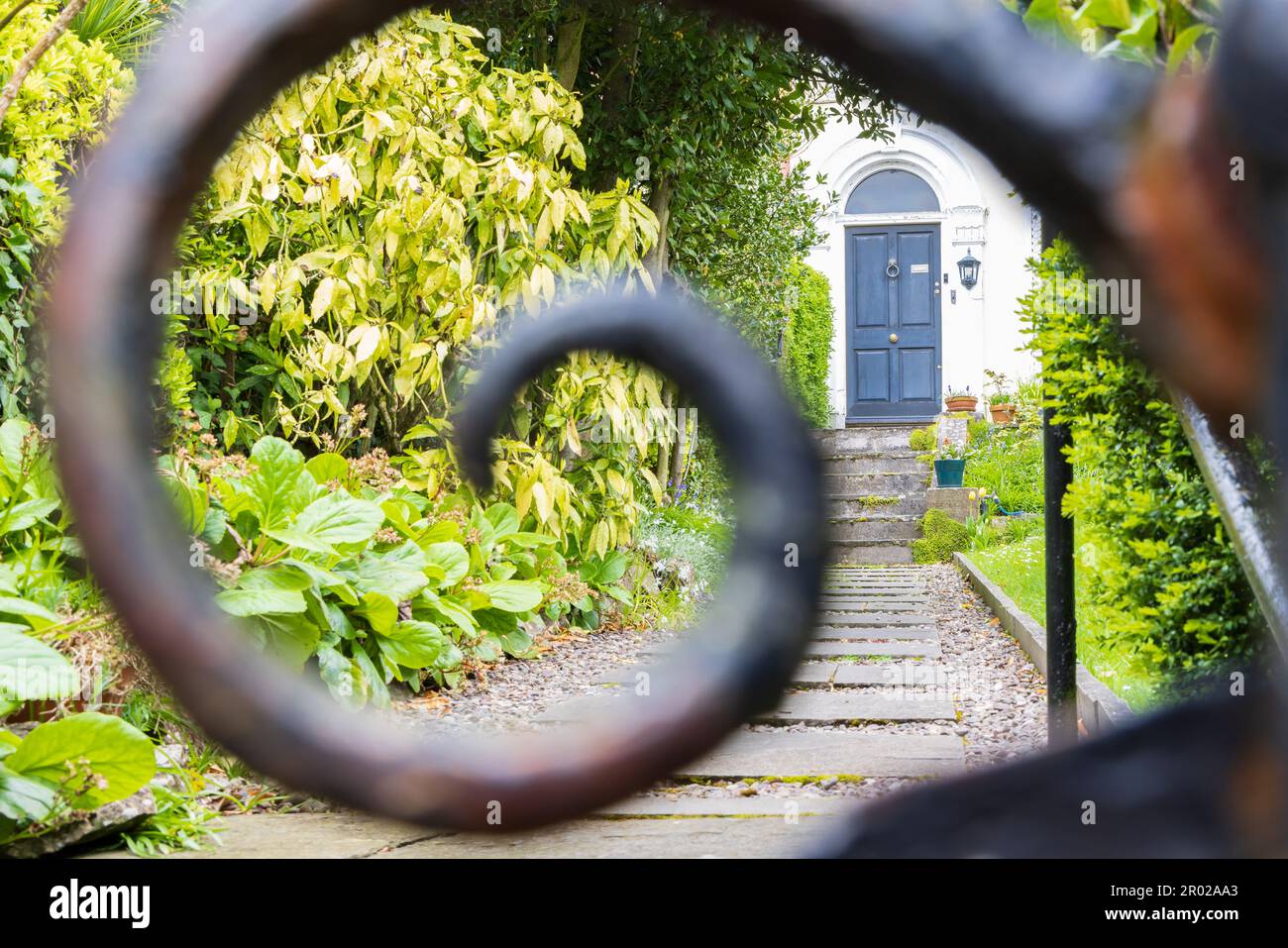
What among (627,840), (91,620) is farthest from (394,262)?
(627,840)

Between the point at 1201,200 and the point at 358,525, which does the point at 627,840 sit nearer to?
the point at 358,525

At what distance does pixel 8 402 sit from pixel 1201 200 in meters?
3.83

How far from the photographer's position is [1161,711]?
0.96 feet

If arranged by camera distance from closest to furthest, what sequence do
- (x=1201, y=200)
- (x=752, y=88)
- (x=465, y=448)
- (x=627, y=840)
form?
(x=1201, y=200) < (x=465, y=448) < (x=627, y=840) < (x=752, y=88)

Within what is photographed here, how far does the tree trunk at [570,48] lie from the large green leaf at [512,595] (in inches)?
112

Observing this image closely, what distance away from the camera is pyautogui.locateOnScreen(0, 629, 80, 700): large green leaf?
1.94 metres

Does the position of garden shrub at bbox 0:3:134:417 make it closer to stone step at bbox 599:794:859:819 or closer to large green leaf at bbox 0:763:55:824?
large green leaf at bbox 0:763:55:824

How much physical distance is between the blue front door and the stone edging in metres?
5.06

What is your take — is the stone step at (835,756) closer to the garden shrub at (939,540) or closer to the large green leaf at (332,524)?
the large green leaf at (332,524)

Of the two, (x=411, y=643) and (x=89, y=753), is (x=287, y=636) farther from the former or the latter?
(x=89, y=753)

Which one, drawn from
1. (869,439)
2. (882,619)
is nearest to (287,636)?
(882,619)

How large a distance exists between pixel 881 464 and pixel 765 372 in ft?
33.6

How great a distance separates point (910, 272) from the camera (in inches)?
487
